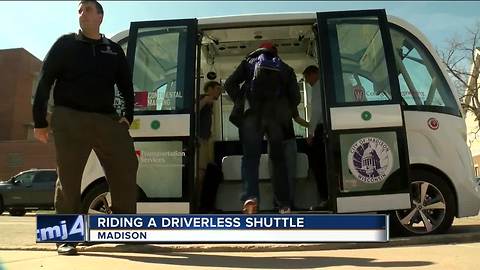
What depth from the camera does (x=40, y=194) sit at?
1934 centimetres

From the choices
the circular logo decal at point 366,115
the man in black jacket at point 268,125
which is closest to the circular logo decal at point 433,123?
the circular logo decal at point 366,115

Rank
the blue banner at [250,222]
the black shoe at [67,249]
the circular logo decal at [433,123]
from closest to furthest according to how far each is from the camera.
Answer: the blue banner at [250,222]
the black shoe at [67,249]
the circular logo decal at [433,123]

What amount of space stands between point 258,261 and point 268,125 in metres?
1.63

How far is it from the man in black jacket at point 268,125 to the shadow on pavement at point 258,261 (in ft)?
3.10

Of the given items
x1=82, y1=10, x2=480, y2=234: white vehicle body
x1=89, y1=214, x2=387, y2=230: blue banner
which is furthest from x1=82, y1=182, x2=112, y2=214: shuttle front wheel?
x1=89, y1=214, x2=387, y2=230: blue banner

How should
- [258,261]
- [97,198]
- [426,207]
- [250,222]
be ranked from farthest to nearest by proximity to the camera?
[97,198]
[426,207]
[258,261]
[250,222]

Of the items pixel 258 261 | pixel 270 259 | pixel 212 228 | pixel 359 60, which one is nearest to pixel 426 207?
pixel 359 60

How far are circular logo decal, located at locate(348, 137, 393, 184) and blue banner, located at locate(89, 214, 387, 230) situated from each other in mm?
1525

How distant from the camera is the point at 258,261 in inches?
173

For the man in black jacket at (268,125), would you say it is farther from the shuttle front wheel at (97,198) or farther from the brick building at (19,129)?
the brick building at (19,129)

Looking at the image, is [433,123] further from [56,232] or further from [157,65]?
[56,232]

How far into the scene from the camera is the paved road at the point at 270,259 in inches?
160

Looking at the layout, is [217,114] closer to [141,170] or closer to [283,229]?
[141,170]

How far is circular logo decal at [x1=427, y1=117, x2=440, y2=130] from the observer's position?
575 centimetres
